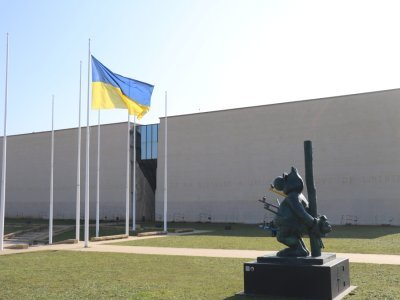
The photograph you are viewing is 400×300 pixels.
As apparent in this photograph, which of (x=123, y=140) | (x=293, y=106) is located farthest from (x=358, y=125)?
(x=123, y=140)

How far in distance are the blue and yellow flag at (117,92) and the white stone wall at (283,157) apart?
18037 mm

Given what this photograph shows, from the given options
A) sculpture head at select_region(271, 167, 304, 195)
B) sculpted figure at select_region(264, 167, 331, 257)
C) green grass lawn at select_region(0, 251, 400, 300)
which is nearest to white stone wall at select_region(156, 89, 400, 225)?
green grass lawn at select_region(0, 251, 400, 300)

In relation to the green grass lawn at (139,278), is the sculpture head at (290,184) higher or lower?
higher

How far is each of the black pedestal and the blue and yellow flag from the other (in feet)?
54.5

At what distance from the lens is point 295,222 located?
10.4m

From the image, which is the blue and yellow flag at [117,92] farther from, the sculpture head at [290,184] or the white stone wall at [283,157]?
the white stone wall at [283,157]

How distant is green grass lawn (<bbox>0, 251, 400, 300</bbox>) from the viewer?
1047 cm

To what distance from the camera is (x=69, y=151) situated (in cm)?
5591

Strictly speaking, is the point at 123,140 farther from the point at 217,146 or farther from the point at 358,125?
the point at 358,125

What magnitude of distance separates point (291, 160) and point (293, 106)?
4.66m

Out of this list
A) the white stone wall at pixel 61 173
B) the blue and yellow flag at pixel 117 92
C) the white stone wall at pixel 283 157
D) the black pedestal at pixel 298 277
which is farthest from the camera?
the white stone wall at pixel 61 173

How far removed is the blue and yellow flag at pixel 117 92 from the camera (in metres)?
25.0

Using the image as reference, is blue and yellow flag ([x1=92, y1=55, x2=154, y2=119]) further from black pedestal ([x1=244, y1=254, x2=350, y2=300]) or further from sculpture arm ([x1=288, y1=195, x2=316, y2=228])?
black pedestal ([x1=244, y1=254, x2=350, y2=300])

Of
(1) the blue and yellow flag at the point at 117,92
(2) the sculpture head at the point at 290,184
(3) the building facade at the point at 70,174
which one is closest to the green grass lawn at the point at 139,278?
(2) the sculpture head at the point at 290,184
